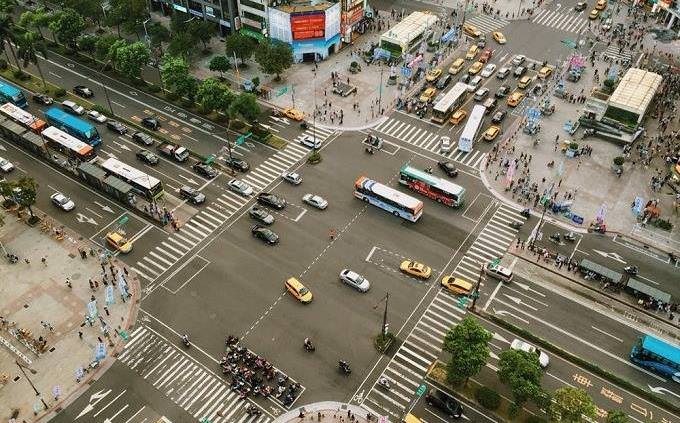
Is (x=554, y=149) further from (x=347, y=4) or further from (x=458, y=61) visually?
(x=347, y=4)

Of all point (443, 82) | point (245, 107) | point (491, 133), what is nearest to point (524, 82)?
point (443, 82)

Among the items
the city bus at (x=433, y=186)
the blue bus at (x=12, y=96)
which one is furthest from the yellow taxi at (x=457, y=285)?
the blue bus at (x=12, y=96)

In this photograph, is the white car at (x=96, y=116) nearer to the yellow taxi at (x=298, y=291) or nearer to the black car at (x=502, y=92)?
the yellow taxi at (x=298, y=291)

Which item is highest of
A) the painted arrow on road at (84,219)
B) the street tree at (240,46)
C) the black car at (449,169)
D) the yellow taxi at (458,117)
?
the street tree at (240,46)

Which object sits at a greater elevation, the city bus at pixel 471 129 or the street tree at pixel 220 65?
the street tree at pixel 220 65

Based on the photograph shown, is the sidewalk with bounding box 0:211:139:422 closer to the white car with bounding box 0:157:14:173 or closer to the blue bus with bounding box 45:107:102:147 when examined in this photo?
the white car with bounding box 0:157:14:173

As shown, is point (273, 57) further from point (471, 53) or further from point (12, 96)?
point (12, 96)
